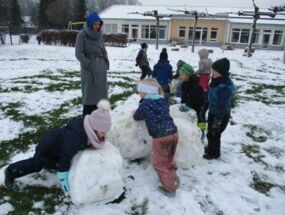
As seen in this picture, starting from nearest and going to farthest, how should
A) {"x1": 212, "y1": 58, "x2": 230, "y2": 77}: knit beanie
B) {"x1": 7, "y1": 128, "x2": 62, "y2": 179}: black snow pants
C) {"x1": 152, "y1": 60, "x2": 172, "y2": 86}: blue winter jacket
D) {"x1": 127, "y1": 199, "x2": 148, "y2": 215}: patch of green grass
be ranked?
{"x1": 127, "y1": 199, "x2": 148, "y2": 215}: patch of green grass < {"x1": 7, "y1": 128, "x2": 62, "y2": 179}: black snow pants < {"x1": 212, "y1": 58, "x2": 230, "y2": 77}: knit beanie < {"x1": 152, "y1": 60, "x2": 172, "y2": 86}: blue winter jacket

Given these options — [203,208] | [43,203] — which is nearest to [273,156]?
[203,208]

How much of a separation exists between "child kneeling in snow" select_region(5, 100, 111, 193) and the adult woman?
1.48 meters

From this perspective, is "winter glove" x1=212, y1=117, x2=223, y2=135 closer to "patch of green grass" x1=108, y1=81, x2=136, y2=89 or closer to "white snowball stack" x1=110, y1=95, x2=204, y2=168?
"white snowball stack" x1=110, y1=95, x2=204, y2=168

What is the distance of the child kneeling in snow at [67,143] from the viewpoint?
2.98 m

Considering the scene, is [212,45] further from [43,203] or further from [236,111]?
[43,203]

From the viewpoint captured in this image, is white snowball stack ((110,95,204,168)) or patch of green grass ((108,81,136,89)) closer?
white snowball stack ((110,95,204,168))

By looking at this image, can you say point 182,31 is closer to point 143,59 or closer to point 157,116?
point 143,59

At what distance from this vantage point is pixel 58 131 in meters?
3.21

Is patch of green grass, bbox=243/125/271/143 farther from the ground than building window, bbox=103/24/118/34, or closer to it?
closer to it

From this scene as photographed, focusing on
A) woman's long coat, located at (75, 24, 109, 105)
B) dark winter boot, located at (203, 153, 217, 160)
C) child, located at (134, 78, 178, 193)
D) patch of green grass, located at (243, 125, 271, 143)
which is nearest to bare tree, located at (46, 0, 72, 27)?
woman's long coat, located at (75, 24, 109, 105)

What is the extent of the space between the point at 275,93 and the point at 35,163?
838 centimetres

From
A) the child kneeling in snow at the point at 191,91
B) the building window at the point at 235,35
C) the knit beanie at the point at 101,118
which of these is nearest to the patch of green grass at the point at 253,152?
the child kneeling in snow at the point at 191,91

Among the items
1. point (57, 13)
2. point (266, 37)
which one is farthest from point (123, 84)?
point (57, 13)

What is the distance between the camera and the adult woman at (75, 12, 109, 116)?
4.30 m
